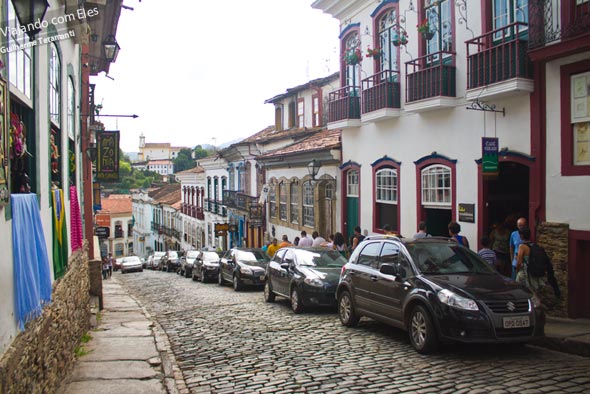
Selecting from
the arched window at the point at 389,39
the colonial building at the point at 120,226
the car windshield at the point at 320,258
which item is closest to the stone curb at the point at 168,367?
the car windshield at the point at 320,258

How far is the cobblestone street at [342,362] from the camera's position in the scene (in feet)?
23.0

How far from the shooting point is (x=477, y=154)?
13.5 m

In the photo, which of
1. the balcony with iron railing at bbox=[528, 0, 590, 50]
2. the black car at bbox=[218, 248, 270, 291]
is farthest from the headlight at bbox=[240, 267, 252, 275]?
the balcony with iron railing at bbox=[528, 0, 590, 50]

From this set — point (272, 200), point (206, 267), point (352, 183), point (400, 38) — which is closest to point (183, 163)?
point (272, 200)

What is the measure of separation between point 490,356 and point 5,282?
613 cm

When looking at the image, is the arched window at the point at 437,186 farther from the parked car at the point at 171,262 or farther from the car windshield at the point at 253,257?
the parked car at the point at 171,262

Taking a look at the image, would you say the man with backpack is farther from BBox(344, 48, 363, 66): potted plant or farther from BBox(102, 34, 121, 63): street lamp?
BBox(102, 34, 121, 63): street lamp

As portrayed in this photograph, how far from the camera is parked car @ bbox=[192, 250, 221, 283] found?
77.3 ft

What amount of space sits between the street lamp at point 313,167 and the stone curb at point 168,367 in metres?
11.0

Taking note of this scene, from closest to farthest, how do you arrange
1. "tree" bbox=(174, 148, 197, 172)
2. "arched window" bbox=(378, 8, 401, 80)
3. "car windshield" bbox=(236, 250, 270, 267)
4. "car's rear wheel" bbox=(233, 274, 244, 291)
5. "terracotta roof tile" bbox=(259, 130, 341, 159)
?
"arched window" bbox=(378, 8, 401, 80), "car's rear wheel" bbox=(233, 274, 244, 291), "car windshield" bbox=(236, 250, 270, 267), "terracotta roof tile" bbox=(259, 130, 341, 159), "tree" bbox=(174, 148, 197, 172)

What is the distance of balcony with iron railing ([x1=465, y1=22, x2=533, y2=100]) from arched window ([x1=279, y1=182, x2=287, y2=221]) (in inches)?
576

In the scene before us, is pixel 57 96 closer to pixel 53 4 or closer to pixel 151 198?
pixel 53 4

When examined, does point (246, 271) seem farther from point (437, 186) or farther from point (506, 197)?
point (506, 197)

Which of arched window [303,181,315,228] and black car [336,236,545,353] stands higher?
arched window [303,181,315,228]
